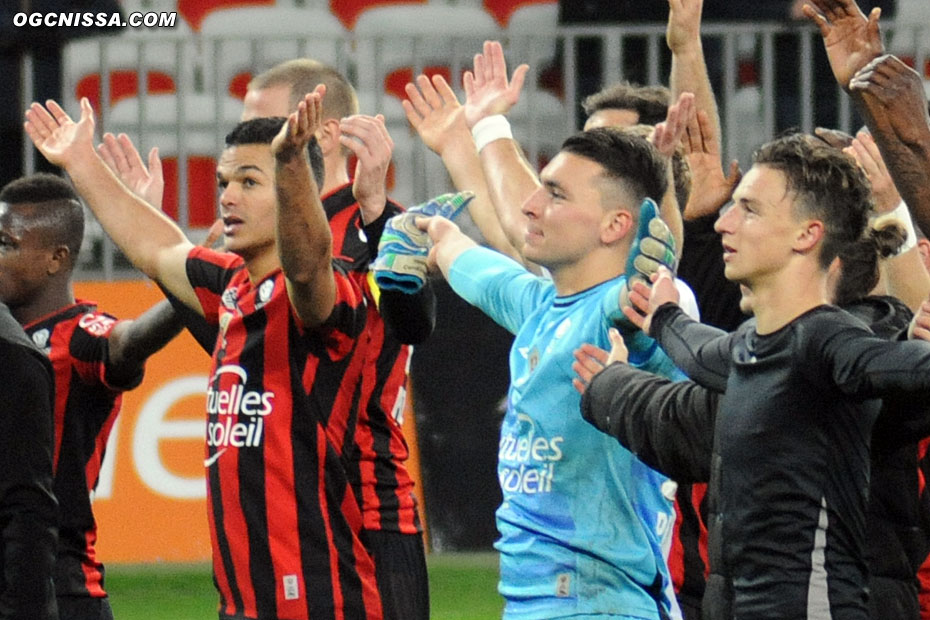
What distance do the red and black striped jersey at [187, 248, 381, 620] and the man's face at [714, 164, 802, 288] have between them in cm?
121

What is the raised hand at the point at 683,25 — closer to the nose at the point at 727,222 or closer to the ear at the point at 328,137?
the ear at the point at 328,137

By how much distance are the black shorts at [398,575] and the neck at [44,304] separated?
4.12 feet

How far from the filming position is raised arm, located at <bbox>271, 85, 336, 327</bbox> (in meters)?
4.16

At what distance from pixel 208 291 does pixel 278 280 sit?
343 millimetres

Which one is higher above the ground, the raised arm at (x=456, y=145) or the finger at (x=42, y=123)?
the finger at (x=42, y=123)

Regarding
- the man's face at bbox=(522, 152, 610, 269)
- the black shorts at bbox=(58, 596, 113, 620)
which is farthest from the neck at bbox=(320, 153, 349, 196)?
the black shorts at bbox=(58, 596, 113, 620)

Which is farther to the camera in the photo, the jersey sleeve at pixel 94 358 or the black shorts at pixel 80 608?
the jersey sleeve at pixel 94 358

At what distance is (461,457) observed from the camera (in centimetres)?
855

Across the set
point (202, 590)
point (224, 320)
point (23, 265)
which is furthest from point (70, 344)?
point (202, 590)

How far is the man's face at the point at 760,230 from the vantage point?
144 inches

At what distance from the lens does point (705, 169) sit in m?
5.07

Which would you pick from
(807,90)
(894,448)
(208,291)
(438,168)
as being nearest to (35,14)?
(438,168)

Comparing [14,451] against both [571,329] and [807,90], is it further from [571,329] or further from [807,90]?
[807,90]

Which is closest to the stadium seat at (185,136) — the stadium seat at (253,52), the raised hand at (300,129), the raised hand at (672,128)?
the stadium seat at (253,52)
